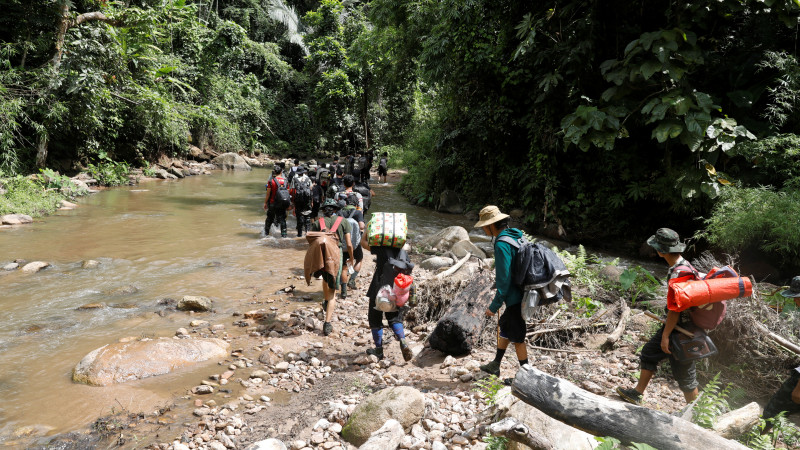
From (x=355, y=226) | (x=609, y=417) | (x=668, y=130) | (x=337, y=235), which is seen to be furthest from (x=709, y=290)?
(x=668, y=130)

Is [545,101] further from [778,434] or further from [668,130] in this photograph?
[778,434]

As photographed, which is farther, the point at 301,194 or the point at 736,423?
the point at 301,194

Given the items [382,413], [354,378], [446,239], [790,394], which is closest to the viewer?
[790,394]

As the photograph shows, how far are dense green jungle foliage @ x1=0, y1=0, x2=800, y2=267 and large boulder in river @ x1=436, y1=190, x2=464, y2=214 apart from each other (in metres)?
0.33

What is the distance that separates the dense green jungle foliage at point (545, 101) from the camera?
7.53 meters

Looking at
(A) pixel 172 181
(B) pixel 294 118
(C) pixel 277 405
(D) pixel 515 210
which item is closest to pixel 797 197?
(D) pixel 515 210

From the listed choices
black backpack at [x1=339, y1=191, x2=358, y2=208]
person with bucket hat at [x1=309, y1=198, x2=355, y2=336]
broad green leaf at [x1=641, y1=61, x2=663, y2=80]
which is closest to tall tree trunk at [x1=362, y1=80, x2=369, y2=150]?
black backpack at [x1=339, y1=191, x2=358, y2=208]

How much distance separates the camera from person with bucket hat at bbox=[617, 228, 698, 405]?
137 inches

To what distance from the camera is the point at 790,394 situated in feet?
11.0

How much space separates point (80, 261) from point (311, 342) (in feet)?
19.0

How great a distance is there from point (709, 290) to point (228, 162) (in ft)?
83.4

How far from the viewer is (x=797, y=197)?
6906mm

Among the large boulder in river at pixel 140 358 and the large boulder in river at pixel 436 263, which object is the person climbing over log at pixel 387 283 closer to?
the large boulder in river at pixel 140 358

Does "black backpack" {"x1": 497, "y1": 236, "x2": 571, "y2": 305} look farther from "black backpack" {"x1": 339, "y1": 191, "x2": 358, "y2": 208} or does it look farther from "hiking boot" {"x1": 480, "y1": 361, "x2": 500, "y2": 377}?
"black backpack" {"x1": 339, "y1": 191, "x2": 358, "y2": 208}
